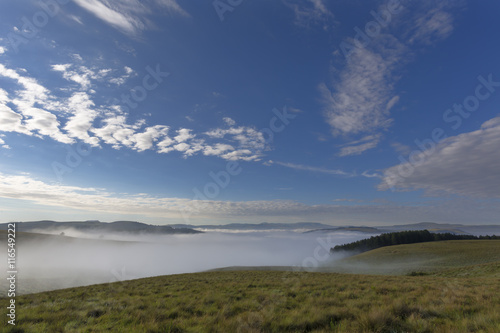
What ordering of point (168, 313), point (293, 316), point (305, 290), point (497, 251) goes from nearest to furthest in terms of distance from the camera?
point (293, 316) → point (168, 313) → point (305, 290) → point (497, 251)

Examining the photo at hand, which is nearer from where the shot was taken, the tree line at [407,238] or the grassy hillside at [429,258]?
the grassy hillside at [429,258]

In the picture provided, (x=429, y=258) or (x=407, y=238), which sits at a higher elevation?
(x=429, y=258)

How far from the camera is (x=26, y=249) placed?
11400 centimetres

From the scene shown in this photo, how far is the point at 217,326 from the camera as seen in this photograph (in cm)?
638

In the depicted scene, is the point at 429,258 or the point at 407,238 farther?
the point at 407,238

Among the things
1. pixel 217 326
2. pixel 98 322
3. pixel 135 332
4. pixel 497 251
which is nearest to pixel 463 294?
pixel 217 326

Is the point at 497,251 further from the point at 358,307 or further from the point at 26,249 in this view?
the point at 26,249

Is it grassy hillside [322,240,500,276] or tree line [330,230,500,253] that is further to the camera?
tree line [330,230,500,253]

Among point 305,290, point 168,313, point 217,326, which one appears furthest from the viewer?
point 305,290

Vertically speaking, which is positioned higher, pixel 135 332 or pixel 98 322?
pixel 135 332

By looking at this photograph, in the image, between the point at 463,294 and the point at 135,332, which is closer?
the point at 135,332

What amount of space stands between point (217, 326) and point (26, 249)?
540ft

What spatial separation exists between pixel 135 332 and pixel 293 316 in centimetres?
469

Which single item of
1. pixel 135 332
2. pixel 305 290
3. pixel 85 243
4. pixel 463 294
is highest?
pixel 135 332
